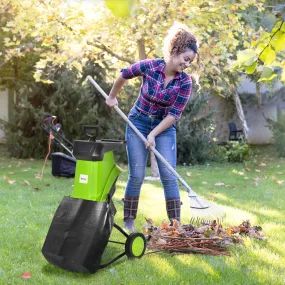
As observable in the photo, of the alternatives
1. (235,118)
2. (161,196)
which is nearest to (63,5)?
(161,196)

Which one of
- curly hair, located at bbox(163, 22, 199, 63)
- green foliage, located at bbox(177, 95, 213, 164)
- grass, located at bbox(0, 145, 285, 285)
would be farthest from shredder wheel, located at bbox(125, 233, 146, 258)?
green foliage, located at bbox(177, 95, 213, 164)

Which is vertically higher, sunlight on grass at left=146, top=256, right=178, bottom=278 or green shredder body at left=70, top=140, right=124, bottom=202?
green shredder body at left=70, top=140, right=124, bottom=202

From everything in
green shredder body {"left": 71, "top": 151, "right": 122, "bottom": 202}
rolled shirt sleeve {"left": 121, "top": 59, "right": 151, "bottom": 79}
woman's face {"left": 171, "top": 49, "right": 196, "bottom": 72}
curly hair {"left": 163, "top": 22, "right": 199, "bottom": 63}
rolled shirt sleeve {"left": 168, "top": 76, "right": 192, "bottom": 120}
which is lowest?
green shredder body {"left": 71, "top": 151, "right": 122, "bottom": 202}

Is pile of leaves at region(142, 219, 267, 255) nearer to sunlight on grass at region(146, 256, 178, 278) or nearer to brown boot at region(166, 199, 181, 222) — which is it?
brown boot at region(166, 199, 181, 222)

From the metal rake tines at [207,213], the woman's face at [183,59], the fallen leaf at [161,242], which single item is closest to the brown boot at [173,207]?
the metal rake tines at [207,213]

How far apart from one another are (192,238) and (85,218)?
90 centimetres

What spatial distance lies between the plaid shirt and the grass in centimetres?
99

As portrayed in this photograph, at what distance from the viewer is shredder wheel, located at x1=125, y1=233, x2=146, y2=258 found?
123 inches

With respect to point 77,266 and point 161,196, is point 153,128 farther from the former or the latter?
point 161,196

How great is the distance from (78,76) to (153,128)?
7509mm

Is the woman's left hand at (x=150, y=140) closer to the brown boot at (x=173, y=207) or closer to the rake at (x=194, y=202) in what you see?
the rake at (x=194, y=202)

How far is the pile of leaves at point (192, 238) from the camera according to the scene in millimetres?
3408

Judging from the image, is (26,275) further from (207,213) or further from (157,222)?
(157,222)

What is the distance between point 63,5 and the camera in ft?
24.1
